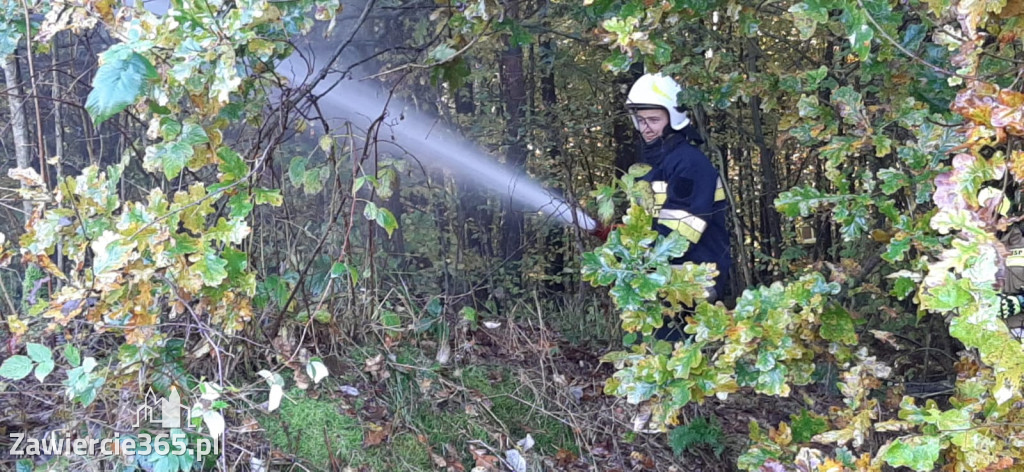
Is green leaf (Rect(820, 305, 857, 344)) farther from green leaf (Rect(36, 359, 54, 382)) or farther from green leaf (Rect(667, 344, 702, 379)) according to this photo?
green leaf (Rect(36, 359, 54, 382))

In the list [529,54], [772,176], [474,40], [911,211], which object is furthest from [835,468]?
[772,176]

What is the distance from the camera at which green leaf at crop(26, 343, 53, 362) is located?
2.38m

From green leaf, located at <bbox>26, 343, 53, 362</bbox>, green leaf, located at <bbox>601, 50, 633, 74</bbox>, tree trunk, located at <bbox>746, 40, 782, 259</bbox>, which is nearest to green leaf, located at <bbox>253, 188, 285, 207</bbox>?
green leaf, located at <bbox>26, 343, 53, 362</bbox>

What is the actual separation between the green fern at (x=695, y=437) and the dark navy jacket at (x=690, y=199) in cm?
83

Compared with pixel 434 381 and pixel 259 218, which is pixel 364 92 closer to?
pixel 259 218

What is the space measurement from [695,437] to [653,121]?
1.72 m

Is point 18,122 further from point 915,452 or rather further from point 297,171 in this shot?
point 915,452

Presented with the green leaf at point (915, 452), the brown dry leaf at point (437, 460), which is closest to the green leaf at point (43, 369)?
the brown dry leaf at point (437, 460)

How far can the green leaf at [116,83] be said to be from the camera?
5.83 feet

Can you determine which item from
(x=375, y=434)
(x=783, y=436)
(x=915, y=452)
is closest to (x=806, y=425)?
(x=783, y=436)

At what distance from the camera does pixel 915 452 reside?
74.4 inches

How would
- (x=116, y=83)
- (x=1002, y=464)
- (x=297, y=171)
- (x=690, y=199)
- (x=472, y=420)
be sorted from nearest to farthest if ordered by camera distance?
(x=116, y=83) → (x=1002, y=464) → (x=297, y=171) → (x=472, y=420) → (x=690, y=199)

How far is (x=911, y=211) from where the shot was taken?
2.71 meters

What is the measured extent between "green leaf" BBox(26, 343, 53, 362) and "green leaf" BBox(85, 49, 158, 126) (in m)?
0.97
